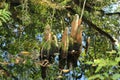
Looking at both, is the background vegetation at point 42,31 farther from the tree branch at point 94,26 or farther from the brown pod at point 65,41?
the brown pod at point 65,41

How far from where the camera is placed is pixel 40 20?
4.97 metres

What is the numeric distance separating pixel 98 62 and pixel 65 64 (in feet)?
3.48

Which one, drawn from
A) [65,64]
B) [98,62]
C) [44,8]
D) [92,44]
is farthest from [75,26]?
[92,44]

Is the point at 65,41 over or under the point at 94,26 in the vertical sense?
over

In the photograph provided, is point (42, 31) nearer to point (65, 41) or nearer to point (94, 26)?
point (94, 26)

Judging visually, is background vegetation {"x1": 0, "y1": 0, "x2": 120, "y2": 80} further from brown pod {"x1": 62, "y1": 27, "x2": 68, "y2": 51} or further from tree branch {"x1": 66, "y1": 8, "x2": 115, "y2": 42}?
brown pod {"x1": 62, "y1": 27, "x2": 68, "y2": 51}

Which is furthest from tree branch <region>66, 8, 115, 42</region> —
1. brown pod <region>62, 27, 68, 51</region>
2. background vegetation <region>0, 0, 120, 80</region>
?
brown pod <region>62, 27, 68, 51</region>

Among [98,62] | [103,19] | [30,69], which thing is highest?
[98,62]

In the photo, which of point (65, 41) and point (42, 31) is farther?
point (42, 31)

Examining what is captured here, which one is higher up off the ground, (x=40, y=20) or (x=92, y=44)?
(x=40, y=20)

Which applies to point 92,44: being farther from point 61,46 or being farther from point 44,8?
point 61,46

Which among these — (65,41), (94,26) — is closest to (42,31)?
(94,26)

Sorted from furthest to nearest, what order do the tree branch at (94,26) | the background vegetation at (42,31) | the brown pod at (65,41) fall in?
the tree branch at (94,26), the background vegetation at (42,31), the brown pod at (65,41)

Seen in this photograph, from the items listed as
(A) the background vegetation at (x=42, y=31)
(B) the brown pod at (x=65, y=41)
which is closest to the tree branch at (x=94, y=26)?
(A) the background vegetation at (x=42, y=31)
